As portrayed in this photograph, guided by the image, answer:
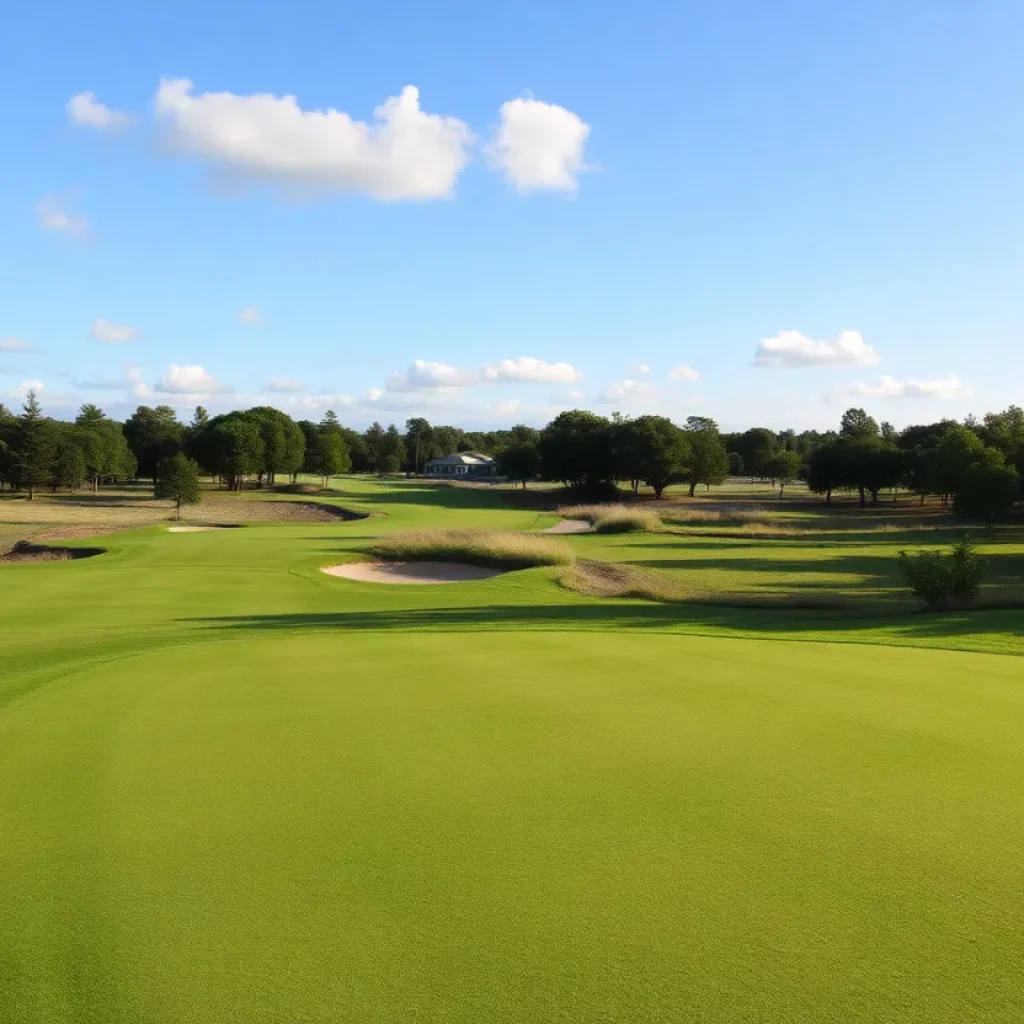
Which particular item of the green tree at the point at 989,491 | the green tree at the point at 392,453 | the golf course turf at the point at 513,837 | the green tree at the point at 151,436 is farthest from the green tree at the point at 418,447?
the golf course turf at the point at 513,837

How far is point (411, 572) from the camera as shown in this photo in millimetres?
32469

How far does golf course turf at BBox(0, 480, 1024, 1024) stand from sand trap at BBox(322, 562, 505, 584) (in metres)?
18.0

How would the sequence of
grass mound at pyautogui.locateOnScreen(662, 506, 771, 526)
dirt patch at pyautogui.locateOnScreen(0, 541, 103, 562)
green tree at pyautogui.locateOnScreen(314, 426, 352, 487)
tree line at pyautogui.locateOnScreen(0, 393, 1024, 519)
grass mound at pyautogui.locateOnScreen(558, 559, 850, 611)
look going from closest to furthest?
grass mound at pyautogui.locateOnScreen(558, 559, 850, 611), dirt patch at pyautogui.locateOnScreen(0, 541, 103, 562), grass mound at pyautogui.locateOnScreen(662, 506, 771, 526), tree line at pyautogui.locateOnScreen(0, 393, 1024, 519), green tree at pyautogui.locateOnScreen(314, 426, 352, 487)

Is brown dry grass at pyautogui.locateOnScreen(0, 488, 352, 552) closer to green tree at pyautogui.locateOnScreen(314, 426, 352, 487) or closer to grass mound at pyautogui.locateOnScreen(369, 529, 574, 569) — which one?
green tree at pyautogui.locateOnScreen(314, 426, 352, 487)

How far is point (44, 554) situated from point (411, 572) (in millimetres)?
16042

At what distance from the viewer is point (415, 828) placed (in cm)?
595

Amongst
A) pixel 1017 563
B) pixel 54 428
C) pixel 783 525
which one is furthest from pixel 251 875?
pixel 54 428

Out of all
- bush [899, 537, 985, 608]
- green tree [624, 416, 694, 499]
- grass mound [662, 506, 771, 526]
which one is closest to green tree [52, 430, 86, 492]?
green tree [624, 416, 694, 499]

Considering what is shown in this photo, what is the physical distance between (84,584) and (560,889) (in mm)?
23809

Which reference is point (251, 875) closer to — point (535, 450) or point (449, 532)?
point (449, 532)

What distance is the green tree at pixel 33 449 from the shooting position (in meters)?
85.6

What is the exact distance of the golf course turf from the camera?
A: 4.26 m

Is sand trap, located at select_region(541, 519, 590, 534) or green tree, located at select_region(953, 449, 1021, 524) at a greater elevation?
green tree, located at select_region(953, 449, 1021, 524)

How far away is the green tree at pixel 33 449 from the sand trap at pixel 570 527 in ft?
177
